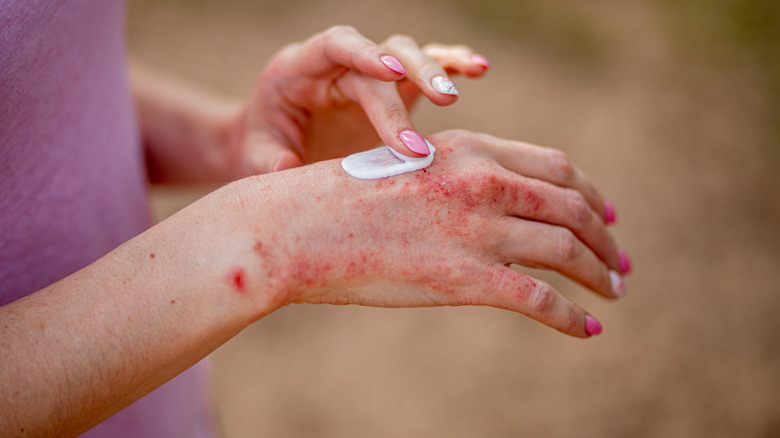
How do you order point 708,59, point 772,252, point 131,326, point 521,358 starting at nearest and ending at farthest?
point 131,326
point 521,358
point 772,252
point 708,59

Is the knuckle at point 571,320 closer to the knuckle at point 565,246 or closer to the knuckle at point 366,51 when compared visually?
the knuckle at point 565,246

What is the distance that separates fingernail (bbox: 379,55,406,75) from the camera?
85 centimetres

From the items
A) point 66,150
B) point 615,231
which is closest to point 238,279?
point 66,150

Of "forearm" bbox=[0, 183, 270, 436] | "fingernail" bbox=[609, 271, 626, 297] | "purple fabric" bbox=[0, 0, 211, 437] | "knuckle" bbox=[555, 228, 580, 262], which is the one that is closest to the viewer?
"forearm" bbox=[0, 183, 270, 436]

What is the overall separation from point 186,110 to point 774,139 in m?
2.75

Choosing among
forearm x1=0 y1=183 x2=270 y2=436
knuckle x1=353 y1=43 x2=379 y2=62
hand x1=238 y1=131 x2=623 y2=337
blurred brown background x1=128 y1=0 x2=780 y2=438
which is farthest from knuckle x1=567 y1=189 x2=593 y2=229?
blurred brown background x1=128 y1=0 x2=780 y2=438

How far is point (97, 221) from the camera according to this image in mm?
925

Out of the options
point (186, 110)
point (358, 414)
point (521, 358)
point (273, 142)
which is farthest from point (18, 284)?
point (521, 358)

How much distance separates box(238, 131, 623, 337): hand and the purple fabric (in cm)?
31

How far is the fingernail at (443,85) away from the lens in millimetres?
887

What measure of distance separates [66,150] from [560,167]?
0.78 meters

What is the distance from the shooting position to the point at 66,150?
33.0 inches

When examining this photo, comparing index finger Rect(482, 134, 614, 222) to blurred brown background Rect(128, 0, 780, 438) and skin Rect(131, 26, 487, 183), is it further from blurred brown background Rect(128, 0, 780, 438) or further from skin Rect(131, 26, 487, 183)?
blurred brown background Rect(128, 0, 780, 438)

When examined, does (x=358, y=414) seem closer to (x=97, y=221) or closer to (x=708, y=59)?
(x=97, y=221)
